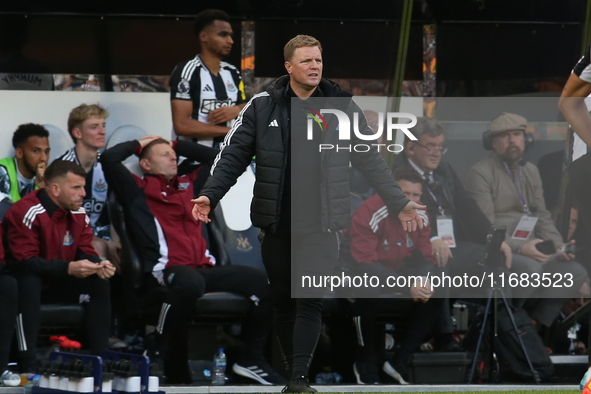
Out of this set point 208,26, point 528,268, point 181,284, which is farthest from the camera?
point 208,26

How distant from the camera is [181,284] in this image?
5.51m

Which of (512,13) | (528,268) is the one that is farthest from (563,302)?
(512,13)

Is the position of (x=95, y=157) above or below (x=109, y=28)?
below

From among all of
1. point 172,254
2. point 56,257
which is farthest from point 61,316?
point 172,254

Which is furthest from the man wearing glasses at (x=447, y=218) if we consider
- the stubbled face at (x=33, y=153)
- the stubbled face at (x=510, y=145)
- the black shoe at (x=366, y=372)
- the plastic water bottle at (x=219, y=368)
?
the stubbled face at (x=33, y=153)

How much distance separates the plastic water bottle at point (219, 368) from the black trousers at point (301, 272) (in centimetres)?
136

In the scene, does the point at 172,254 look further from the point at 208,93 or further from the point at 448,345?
the point at 448,345

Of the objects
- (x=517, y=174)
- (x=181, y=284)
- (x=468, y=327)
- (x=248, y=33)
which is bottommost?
(x=468, y=327)

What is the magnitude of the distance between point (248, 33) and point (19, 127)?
1.85m

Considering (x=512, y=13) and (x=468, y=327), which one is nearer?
(x=468, y=327)

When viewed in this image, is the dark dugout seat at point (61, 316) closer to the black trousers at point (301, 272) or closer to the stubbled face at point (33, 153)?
the stubbled face at point (33, 153)

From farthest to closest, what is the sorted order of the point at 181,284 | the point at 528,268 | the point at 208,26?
the point at 208,26
the point at 528,268
the point at 181,284

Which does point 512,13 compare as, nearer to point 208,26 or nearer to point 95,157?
point 208,26

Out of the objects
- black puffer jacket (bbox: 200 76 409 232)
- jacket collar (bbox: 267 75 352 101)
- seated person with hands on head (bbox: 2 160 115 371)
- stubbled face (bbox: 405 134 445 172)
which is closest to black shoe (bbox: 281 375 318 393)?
black puffer jacket (bbox: 200 76 409 232)
